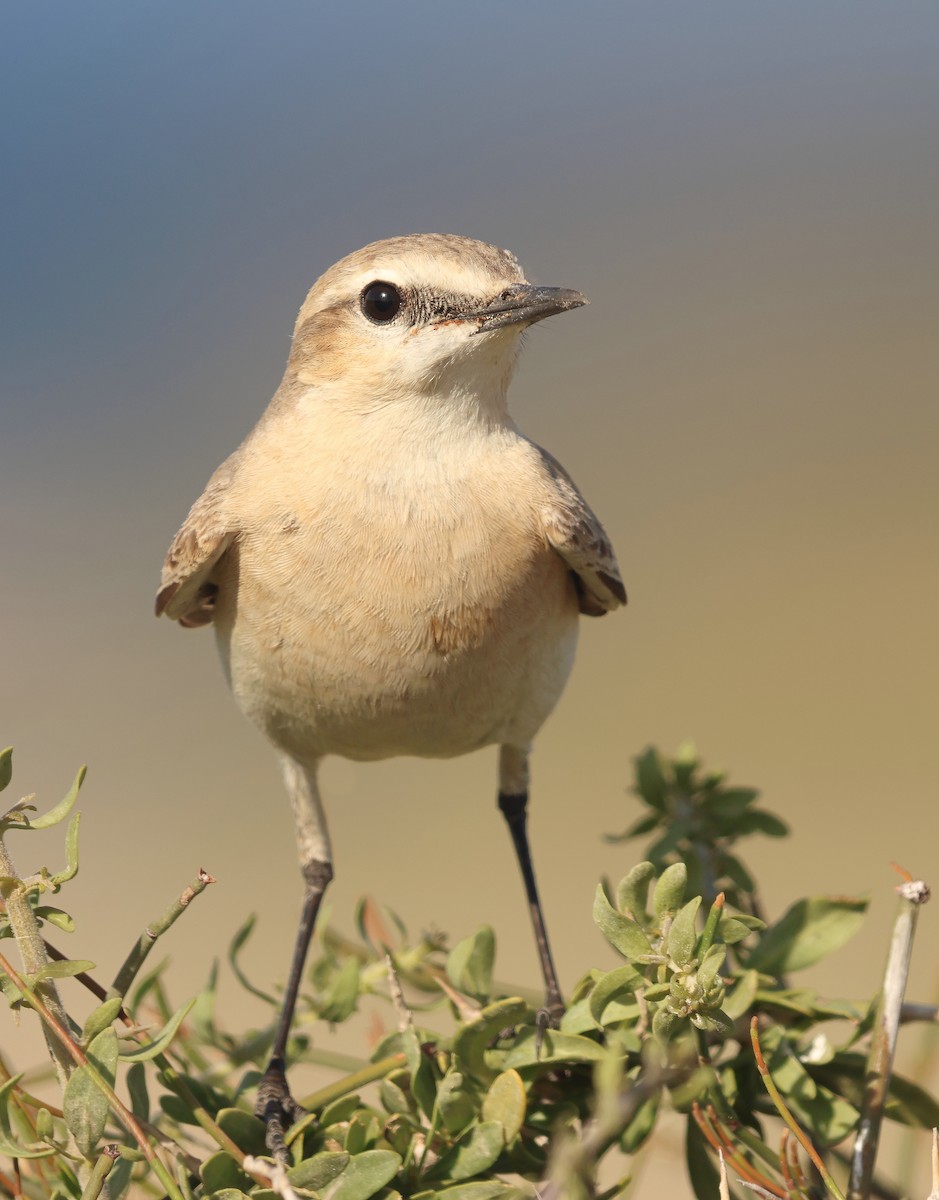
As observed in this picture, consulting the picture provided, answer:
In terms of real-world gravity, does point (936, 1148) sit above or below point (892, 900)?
above

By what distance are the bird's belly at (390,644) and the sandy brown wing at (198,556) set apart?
0.27 feet

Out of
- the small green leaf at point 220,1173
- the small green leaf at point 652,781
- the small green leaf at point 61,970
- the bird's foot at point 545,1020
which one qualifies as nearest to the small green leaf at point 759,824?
the small green leaf at point 652,781

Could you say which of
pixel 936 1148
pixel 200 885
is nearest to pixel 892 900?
pixel 936 1148

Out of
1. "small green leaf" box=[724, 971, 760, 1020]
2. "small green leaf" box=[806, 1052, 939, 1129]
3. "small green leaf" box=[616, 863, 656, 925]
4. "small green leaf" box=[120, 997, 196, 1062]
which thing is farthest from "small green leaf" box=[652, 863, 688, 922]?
"small green leaf" box=[120, 997, 196, 1062]

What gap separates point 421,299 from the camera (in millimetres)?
3611

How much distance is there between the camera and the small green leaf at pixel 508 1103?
2020mm

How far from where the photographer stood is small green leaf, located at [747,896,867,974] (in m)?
2.43

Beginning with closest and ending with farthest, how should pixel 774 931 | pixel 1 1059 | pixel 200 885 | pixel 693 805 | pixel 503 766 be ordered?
pixel 200 885, pixel 1 1059, pixel 774 931, pixel 693 805, pixel 503 766

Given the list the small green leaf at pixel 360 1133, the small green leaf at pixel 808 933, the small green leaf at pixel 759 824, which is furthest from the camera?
the small green leaf at pixel 759 824

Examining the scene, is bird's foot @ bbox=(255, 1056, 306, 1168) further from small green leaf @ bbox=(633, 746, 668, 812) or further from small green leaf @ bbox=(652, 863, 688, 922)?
small green leaf @ bbox=(652, 863, 688, 922)

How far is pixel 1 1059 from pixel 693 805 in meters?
1.65

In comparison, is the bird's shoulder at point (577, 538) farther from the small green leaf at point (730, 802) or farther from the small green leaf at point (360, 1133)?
the small green leaf at point (360, 1133)

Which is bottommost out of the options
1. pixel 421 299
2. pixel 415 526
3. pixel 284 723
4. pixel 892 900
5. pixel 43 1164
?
pixel 892 900

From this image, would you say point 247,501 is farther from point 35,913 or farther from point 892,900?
point 892,900
